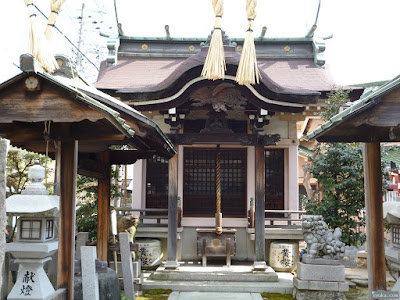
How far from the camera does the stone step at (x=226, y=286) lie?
376 inches

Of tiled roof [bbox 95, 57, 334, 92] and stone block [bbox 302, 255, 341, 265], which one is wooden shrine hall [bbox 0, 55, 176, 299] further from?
tiled roof [bbox 95, 57, 334, 92]

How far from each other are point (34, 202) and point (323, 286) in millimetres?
6271

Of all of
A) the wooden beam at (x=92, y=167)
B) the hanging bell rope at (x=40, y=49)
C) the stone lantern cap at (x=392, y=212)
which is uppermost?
the hanging bell rope at (x=40, y=49)

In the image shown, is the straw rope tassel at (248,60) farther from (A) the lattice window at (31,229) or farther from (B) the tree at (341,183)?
(B) the tree at (341,183)

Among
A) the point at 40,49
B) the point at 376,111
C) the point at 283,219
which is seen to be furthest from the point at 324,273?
the point at 40,49

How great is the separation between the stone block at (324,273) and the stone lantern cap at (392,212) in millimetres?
3543

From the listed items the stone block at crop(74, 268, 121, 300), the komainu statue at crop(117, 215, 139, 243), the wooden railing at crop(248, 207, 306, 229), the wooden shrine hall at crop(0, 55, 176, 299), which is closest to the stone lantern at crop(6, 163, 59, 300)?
the wooden shrine hall at crop(0, 55, 176, 299)

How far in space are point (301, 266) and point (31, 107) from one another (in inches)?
255

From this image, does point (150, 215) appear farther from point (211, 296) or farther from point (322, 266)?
point (322, 266)

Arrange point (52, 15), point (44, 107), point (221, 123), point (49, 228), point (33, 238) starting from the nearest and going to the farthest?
point (44, 107) < point (33, 238) < point (49, 228) < point (52, 15) < point (221, 123)

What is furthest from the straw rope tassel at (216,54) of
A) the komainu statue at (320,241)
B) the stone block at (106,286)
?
the komainu statue at (320,241)

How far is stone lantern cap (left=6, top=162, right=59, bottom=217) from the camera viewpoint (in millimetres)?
4793

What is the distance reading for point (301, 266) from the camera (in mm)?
8703

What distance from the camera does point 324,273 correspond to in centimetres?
862
